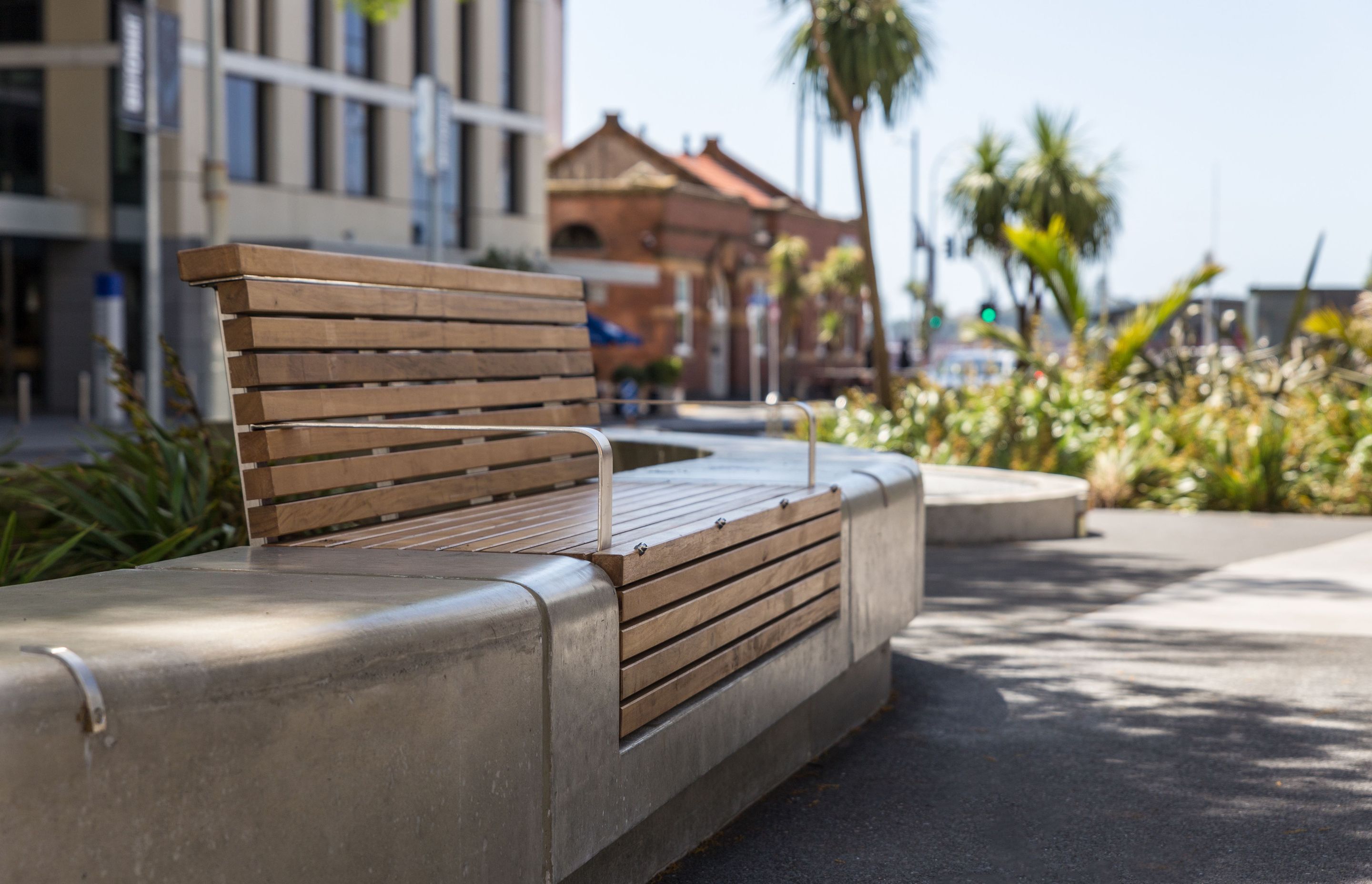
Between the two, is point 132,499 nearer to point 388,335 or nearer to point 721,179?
point 388,335

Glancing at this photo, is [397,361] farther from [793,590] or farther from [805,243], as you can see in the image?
[805,243]

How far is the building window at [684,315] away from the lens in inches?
2095

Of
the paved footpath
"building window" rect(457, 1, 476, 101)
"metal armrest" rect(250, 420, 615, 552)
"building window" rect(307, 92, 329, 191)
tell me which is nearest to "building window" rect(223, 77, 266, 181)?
"building window" rect(307, 92, 329, 191)

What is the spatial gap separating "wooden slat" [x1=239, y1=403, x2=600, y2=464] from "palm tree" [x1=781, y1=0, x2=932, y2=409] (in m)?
10.5

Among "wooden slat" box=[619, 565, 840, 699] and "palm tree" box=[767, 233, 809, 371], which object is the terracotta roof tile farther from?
"wooden slat" box=[619, 565, 840, 699]

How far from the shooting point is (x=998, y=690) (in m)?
6.46

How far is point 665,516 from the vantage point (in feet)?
14.4

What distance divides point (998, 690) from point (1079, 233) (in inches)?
899

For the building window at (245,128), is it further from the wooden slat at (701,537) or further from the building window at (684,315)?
the wooden slat at (701,537)

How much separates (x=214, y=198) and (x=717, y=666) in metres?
12.3

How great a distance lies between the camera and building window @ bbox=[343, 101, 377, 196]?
118ft

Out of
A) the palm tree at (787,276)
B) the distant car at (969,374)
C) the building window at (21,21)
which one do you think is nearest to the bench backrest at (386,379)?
the distant car at (969,374)

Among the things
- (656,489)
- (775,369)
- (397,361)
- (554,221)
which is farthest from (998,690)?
(775,369)

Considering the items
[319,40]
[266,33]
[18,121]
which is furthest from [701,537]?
[319,40]
